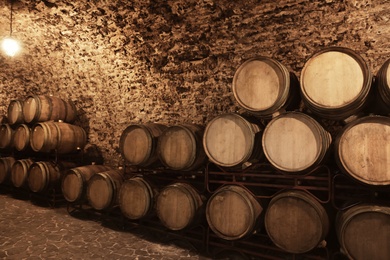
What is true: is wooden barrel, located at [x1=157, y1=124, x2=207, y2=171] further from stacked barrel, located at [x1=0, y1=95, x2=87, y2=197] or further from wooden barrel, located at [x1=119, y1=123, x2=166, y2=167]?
stacked barrel, located at [x1=0, y1=95, x2=87, y2=197]

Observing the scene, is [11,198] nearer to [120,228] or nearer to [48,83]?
[48,83]

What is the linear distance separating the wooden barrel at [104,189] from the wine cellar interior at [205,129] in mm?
20

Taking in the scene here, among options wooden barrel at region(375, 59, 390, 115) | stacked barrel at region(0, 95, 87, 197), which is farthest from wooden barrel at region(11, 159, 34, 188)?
wooden barrel at region(375, 59, 390, 115)

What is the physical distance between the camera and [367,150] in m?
2.66

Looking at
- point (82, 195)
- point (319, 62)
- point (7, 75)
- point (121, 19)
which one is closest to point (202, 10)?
point (121, 19)

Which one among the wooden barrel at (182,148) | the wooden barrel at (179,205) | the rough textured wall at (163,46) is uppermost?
the rough textured wall at (163,46)

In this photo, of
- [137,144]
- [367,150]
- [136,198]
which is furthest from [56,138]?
[367,150]

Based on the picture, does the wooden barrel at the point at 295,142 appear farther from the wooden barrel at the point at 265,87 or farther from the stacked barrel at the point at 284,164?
the wooden barrel at the point at 265,87

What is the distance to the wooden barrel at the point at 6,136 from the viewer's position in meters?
6.61

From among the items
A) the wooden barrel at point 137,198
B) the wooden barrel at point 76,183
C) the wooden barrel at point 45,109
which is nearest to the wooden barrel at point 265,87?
the wooden barrel at point 137,198

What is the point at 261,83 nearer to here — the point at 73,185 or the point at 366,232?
the point at 366,232

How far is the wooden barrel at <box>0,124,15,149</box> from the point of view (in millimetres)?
6609

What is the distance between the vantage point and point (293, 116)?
3.08m

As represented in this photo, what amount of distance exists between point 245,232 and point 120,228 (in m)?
2.24
